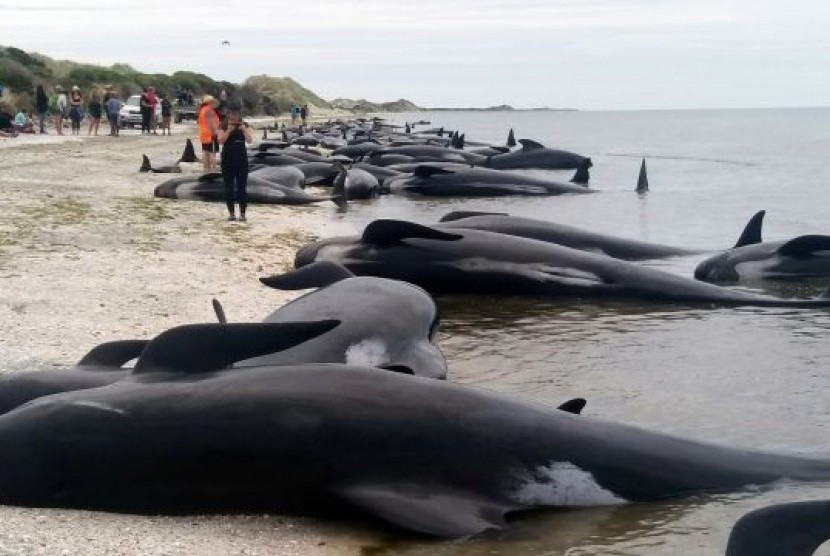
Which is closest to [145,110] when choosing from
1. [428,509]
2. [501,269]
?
[501,269]

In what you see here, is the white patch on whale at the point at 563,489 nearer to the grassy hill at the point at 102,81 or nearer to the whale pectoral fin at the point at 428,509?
the whale pectoral fin at the point at 428,509

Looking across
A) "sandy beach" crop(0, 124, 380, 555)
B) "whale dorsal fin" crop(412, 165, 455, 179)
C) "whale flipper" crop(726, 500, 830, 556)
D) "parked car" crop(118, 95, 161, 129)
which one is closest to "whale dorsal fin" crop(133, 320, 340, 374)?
"sandy beach" crop(0, 124, 380, 555)

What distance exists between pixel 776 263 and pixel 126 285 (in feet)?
24.6

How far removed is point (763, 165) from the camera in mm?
46312

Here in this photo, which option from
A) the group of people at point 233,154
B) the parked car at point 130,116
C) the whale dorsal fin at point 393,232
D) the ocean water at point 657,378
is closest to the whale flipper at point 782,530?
the ocean water at point 657,378

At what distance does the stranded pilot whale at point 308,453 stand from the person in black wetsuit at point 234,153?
11155 mm

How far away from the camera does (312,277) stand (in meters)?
8.57

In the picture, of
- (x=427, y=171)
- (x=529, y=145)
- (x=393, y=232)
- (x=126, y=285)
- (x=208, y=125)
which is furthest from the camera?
(x=529, y=145)

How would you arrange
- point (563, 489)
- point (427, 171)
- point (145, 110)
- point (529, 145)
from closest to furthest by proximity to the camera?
point (563, 489), point (427, 171), point (529, 145), point (145, 110)

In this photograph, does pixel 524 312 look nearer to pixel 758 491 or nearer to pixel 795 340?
pixel 795 340

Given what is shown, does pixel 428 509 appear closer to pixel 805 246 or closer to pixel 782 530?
pixel 782 530

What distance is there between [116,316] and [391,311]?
258cm

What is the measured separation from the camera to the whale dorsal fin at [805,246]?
1227 centimetres

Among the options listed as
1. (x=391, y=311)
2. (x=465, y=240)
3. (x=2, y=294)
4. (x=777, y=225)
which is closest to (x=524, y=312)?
(x=465, y=240)
